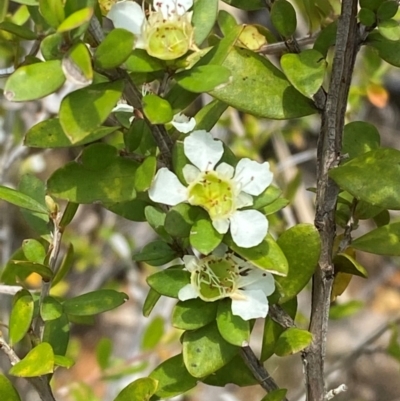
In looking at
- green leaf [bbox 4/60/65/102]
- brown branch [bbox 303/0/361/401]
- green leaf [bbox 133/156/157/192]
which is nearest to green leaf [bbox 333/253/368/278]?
brown branch [bbox 303/0/361/401]

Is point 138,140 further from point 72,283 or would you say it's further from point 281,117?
point 72,283

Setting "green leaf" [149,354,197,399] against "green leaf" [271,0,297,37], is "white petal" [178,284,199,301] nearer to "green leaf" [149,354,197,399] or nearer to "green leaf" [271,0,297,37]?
"green leaf" [149,354,197,399]

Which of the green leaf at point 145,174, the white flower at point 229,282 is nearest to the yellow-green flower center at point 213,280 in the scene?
the white flower at point 229,282

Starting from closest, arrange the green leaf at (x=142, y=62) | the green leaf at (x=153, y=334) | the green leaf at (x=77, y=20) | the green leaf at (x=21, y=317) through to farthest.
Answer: the green leaf at (x=77, y=20)
the green leaf at (x=142, y=62)
the green leaf at (x=21, y=317)
the green leaf at (x=153, y=334)

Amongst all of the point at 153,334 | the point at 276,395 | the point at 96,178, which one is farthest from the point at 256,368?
the point at 153,334

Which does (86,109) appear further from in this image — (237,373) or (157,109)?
(237,373)

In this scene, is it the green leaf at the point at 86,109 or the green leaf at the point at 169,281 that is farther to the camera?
the green leaf at the point at 169,281

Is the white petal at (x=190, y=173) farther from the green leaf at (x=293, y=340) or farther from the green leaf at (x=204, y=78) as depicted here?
the green leaf at (x=293, y=340)
